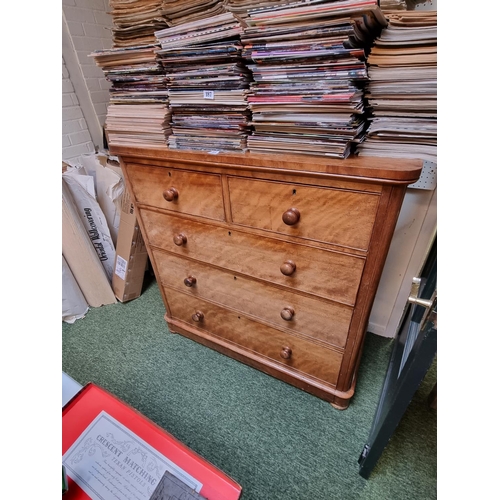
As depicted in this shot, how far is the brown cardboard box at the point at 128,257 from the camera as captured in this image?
1711mm

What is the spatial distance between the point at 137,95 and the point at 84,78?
3.97 ft

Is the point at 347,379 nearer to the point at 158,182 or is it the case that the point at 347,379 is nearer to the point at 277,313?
the point at 277,313

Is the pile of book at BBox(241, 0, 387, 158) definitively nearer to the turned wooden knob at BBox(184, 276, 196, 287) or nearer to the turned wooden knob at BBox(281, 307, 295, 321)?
the turned wooden knob at BBox(281, 307, 295, 321)

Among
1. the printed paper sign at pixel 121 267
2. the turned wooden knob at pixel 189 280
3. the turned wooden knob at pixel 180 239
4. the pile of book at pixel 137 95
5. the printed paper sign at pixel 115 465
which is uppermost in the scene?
the pile of book at pixel 137 95

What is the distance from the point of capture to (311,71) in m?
0.76

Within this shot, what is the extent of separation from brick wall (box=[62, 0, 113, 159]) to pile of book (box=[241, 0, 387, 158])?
1598 mm

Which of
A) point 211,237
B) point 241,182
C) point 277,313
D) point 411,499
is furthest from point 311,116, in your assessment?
point 411,499

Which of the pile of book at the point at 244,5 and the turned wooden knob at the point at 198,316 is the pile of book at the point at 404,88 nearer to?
the pile of book at the point at 244,5

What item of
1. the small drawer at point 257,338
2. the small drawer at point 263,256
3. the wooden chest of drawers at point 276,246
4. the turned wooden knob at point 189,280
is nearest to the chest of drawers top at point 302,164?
the wooden chest of drawers at point 276,246

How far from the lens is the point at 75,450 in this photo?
709mm

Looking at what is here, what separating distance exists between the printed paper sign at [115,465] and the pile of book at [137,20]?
4.10 feet

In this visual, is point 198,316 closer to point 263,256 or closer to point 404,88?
point 263,256

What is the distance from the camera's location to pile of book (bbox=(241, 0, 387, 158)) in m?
0.69

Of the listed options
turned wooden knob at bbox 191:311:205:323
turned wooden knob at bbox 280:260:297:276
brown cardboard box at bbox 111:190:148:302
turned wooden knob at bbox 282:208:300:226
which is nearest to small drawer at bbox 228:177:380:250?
turned wooden knob at bbox 282:208:300:226
